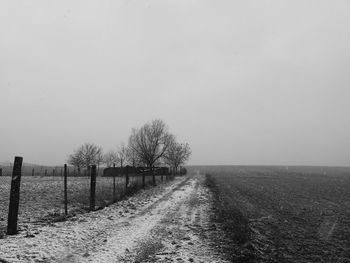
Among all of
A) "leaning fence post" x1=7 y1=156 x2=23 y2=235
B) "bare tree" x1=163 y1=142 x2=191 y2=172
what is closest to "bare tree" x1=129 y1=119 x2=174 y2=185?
"bare tree" x1=163 y1=142 x2=191 y2=172

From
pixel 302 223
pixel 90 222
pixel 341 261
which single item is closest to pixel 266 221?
pixel 302 223

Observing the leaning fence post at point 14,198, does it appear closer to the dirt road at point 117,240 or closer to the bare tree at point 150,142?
the dirt road at point 117,240

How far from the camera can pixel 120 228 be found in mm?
11133

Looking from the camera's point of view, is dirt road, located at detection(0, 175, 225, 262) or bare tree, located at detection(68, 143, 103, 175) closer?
dirt road, located at detection(0, 175, 225, 262)

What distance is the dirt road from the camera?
25.4 feet

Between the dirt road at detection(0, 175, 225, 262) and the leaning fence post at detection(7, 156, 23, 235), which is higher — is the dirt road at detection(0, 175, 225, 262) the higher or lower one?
the lower one

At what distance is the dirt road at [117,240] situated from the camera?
774 cm

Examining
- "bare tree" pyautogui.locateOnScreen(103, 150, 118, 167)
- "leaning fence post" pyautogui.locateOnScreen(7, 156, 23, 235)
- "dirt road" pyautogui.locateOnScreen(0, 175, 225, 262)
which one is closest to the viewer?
"dirt road" pyautogui.locateOnScreen(0, 175, 225, 262)

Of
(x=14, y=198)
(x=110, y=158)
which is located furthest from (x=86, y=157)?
(x=14, y=198)

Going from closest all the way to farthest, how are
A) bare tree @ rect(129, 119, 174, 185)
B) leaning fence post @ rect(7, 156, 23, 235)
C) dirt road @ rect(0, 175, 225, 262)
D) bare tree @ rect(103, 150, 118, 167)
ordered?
1. dirt road @ rect(0, 175, 225, 262)
2. leaning fence post @ rect(7, 156, 23, 235)
3. bare tree @ rect(129, 119, 174, 185)
4. bare tree @ rect(103, 150, 118, 167)

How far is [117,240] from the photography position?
30.8 ft

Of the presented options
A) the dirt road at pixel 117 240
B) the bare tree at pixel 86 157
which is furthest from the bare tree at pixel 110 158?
the dirt road at pixel 117 240

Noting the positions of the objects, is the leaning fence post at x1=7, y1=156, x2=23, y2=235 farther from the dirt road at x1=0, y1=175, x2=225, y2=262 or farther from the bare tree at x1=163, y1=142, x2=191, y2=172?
the bare tree at x1=163, y1=142, x2=191, y2=172

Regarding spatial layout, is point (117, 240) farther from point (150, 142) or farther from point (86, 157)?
point (86, 157)
